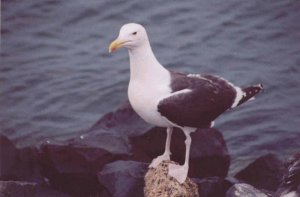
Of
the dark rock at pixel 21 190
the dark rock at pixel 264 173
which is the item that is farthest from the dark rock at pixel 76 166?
the dark rock at pixel 264 173

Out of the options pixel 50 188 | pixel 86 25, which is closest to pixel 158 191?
pixel 50 188

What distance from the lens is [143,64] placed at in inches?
283

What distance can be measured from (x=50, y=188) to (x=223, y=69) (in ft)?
14.2

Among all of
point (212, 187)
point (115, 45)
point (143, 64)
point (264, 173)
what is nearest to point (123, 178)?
point (212, 187)

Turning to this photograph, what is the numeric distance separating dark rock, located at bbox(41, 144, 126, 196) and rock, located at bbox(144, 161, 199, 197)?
0.83 meters

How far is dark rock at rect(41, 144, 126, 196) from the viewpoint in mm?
7973

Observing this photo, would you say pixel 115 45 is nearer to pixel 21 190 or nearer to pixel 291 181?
pixel 21 190

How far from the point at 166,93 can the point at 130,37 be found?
73 centimetres

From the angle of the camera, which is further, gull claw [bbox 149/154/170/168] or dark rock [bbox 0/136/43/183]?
dark rock [bbox 0/136/43/183]

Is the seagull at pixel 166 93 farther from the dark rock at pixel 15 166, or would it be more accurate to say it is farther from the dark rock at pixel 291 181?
the dark rock at pixel 15 166

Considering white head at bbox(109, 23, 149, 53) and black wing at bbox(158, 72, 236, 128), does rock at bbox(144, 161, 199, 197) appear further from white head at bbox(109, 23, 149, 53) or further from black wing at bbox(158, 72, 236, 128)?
white head at bbox(109, 23, 149, 53)

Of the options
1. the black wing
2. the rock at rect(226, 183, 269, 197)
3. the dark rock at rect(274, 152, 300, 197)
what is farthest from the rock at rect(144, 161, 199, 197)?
the dark rock at rect(274, 152, 300, 197)

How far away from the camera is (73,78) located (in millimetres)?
11773

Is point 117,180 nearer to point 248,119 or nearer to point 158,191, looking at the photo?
point 158,191
